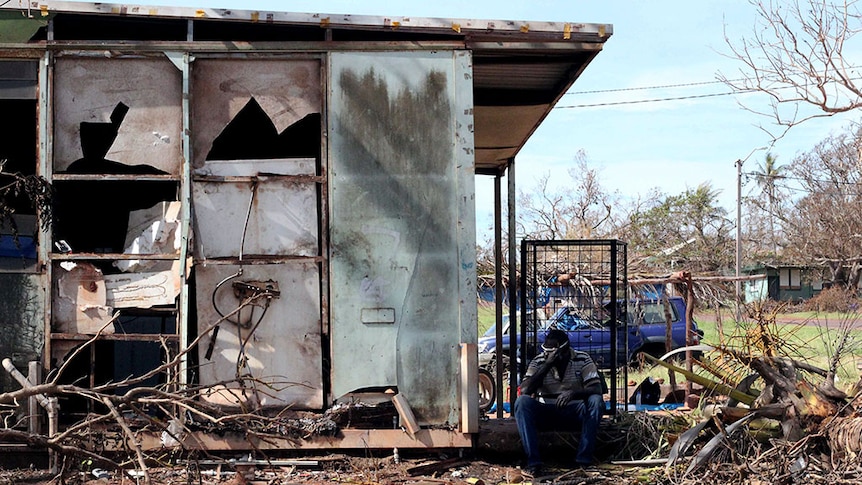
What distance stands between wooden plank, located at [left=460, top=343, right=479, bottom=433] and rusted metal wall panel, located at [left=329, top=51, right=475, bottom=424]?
13 centimetres

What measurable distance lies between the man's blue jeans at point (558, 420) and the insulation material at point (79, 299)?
388cm

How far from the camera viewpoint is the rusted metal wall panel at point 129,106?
719 cm

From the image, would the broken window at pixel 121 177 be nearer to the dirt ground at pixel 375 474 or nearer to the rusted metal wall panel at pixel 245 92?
the rusted metal wall panel at pixel 245 92

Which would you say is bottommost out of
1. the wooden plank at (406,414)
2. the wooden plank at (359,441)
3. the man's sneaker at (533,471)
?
the man's sneaker at (533,471)

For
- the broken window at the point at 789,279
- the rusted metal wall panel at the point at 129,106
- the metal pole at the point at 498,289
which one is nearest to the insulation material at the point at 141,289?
the rusted metal wall panel at the point at 129,106

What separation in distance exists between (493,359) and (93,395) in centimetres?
906

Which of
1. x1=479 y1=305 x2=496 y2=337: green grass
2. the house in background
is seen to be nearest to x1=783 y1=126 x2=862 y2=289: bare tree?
the house in background

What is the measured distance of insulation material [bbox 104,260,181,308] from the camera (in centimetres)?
714

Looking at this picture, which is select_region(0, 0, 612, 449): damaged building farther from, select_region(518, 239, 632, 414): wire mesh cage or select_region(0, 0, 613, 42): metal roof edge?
select_region(518, 239, 632, 414): wire mesh cage

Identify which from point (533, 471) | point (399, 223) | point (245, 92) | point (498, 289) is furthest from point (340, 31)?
point (498, 289)

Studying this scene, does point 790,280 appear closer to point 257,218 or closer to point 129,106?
point 257,218

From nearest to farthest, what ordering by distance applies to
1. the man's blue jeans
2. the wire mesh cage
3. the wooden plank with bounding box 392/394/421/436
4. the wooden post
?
the wooden post → the wooden plank with bounding box 392/394/421/436 → the man's blue jeans → the wire mesh cage

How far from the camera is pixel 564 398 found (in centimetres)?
762

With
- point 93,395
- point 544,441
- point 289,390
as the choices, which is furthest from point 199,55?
point 544,441
